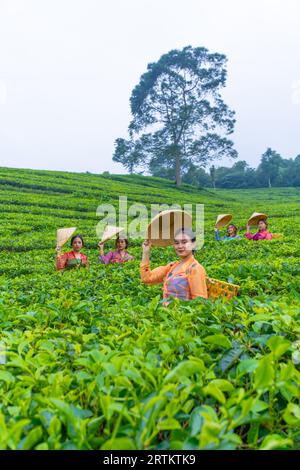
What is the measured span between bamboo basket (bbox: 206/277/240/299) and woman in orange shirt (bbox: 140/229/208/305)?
0.38 ft

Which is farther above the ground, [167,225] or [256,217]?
[256,217]

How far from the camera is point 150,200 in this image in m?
21.8

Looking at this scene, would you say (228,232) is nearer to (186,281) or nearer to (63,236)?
(63,236)

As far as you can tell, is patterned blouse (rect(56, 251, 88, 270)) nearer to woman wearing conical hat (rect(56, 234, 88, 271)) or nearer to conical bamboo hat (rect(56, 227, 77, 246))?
woman wearing conical hat (rect(56, 234, 88, 271))

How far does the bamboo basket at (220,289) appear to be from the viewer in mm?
3537

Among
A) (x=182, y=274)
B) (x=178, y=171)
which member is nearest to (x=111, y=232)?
(x=182, y=274)

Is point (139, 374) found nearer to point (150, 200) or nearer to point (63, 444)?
point (63, 444)

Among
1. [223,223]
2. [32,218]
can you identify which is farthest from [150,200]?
[223,223]

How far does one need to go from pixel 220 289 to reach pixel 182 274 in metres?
0.44

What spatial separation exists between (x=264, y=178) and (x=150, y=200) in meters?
38.8

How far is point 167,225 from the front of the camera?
15.1 ft

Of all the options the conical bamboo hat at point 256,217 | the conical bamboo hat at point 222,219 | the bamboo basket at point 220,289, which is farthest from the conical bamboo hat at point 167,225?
the conical bamboo hat at point 222,219

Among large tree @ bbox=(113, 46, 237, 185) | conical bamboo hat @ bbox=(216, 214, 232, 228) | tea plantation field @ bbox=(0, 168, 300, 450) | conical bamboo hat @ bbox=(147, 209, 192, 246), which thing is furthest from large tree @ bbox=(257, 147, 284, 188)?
tea plantation field @ bbox=(0, 168, 300, 450)

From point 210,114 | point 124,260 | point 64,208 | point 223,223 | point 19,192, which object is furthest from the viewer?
point 210,114
